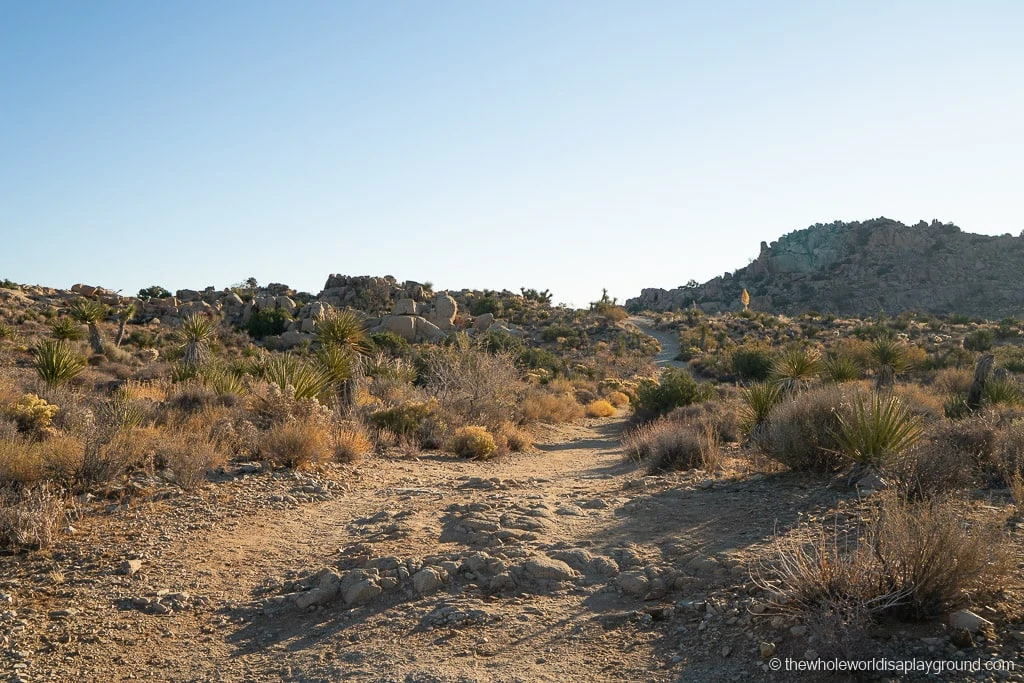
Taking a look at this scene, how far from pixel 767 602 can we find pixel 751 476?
462 centimetres

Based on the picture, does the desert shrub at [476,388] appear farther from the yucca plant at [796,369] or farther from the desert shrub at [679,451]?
the yucca plant at [796,369]

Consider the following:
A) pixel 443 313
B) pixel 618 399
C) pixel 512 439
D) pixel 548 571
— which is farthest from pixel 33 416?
pixel 443 313

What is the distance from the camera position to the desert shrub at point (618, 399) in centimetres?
2602

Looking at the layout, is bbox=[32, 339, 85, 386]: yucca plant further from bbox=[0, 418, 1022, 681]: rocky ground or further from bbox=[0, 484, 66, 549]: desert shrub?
bbox=[0, 484, 66, 549]: desert shrub

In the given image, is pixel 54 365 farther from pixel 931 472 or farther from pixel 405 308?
pixel 405 308

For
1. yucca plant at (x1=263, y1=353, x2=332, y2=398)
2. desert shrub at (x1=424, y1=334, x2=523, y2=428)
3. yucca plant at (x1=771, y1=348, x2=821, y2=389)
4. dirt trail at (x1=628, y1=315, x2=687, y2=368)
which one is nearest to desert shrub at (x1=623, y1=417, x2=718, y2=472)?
desert shrub at (x1=424, y1=334, x2=523, y2=428)

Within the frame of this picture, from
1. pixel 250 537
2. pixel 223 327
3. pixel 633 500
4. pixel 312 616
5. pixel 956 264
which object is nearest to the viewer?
pixel 312 616

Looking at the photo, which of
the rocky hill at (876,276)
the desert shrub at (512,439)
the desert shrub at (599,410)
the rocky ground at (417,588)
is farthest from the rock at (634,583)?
the rocky hill at (876,276)

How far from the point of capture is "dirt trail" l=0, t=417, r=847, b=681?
514cm

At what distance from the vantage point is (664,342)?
49219mm

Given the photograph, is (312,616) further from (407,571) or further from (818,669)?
(818,669)

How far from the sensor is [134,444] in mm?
9078

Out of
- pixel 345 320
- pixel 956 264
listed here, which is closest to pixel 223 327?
pixel 345 320

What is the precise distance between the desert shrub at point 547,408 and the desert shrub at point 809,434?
9.02m
